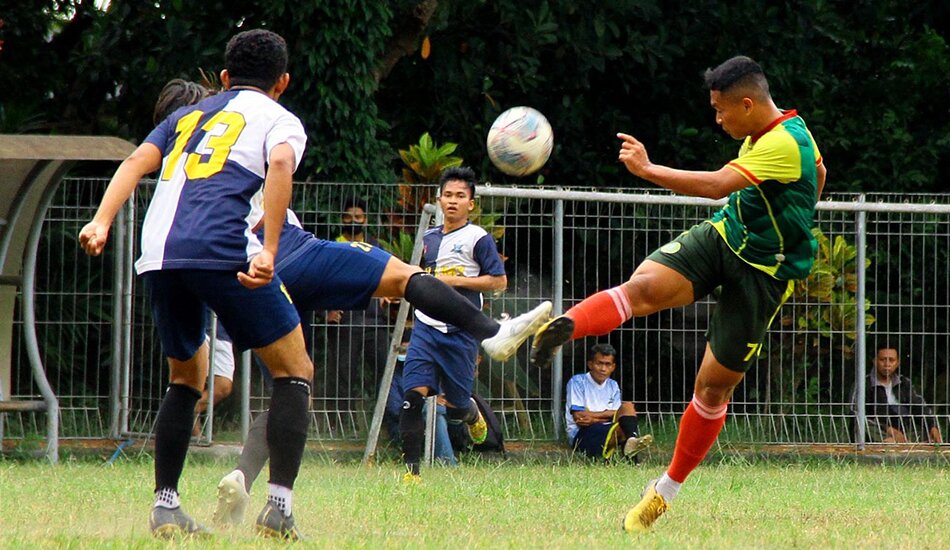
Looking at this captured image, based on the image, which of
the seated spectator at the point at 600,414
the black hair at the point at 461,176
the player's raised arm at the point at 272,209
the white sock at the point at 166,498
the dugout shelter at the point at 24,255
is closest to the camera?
the player's raised arm at the point at 272,209

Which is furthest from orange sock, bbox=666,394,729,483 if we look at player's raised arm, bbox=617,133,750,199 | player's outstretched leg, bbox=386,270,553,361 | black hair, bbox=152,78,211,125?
black hair, bbox=152,78,211,125

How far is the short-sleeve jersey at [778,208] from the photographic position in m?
5.93

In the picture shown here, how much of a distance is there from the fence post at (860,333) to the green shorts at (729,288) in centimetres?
567

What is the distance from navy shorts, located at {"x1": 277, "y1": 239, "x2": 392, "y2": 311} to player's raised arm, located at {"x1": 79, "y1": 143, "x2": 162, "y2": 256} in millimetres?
693

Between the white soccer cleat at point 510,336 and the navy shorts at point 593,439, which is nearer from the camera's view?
the white soccer cleat at point 510,336

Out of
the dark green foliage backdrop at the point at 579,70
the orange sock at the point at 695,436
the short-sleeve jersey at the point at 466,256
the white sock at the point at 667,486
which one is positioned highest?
the dark green foliage backdrop at the point at 579,70

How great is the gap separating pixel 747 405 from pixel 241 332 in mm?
7063

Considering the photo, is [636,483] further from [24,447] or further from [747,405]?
[24,447]

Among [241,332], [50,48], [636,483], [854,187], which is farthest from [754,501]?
[50,48]

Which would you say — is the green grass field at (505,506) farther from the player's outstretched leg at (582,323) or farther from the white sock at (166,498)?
the player's outstretched leg at (582,323)

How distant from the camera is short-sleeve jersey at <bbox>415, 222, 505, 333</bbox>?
9.44 m

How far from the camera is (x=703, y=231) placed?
20.2ft

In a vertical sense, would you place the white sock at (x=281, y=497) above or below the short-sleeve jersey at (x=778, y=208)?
below

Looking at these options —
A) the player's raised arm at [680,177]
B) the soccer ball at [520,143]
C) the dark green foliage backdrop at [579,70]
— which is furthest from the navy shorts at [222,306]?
the dark green foliage backdrop at [579,70]
